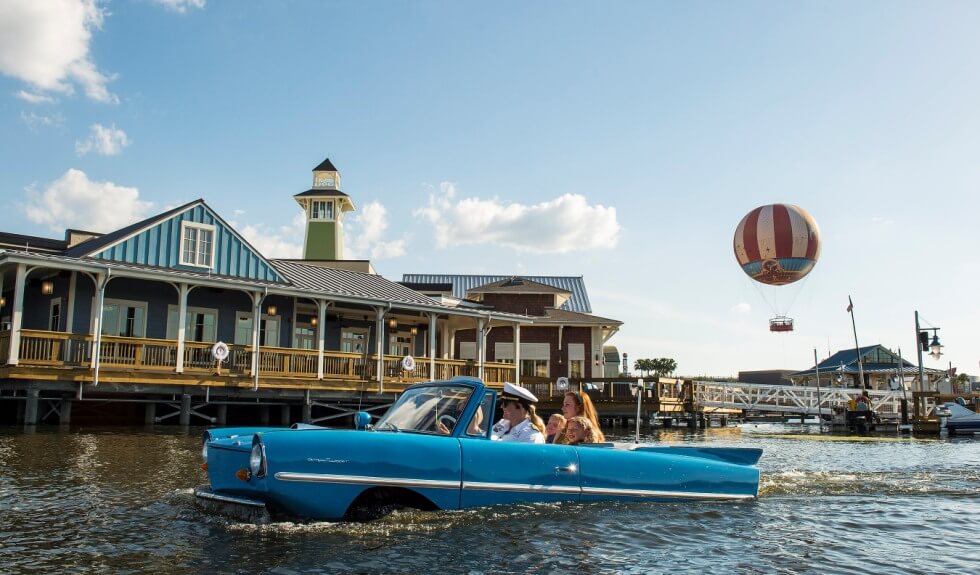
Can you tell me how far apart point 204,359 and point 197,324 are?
303 centimetres

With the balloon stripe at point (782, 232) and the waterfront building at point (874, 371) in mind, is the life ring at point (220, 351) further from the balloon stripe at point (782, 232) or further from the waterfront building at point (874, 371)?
the waterfront building at point (874, 371)

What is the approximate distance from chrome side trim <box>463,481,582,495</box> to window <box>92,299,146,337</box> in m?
19.3

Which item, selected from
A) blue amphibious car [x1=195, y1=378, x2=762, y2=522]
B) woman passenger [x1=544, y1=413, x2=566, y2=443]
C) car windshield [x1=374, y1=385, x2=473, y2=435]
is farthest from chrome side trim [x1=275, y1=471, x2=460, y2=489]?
woman passenger [x1=544, y1=413, x2=566, y2=443]

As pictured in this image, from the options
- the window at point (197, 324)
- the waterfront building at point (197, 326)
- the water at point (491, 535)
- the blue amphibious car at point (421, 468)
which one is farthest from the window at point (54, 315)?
the blue amphibious car at point (421, 468)

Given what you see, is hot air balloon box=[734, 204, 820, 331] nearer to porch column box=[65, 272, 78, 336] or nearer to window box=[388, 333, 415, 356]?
window box=[388, 333, 415, 356]

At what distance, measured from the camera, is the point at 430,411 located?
7.75 meters

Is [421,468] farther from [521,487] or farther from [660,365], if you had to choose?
[660,365]

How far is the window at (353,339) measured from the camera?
96.9ft

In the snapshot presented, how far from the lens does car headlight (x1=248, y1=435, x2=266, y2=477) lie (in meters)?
6.36

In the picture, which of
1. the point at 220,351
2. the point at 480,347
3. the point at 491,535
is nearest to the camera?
the point at 491,535

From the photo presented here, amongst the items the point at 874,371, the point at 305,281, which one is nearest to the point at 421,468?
the point at 305,281

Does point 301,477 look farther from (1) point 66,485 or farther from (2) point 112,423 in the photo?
(2) point 112,423

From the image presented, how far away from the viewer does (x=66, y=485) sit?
363 inches

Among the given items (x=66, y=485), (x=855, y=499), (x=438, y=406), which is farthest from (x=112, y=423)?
(x=855, y=499)
